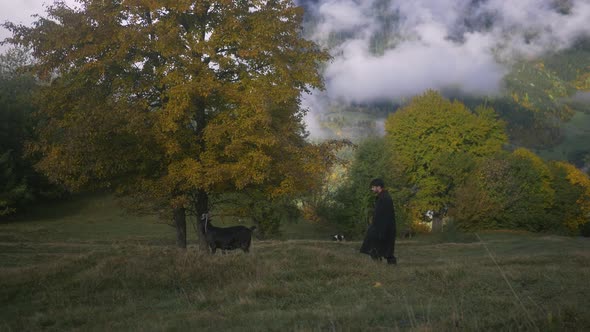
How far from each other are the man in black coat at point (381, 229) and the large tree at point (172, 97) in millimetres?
5398

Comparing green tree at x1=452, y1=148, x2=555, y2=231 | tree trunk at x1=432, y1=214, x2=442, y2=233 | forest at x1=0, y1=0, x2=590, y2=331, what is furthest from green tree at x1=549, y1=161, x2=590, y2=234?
forest at x1=0, y1=0, x2=590, y2=331

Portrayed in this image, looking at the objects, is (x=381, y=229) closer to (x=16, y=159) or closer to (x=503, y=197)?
(x=503, y=197)

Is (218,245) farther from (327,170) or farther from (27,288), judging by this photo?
(27,288)

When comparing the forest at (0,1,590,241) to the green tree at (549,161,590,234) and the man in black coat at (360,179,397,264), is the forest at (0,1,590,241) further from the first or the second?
the green tree at (549,161,590,234)

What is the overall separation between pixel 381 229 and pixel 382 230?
0.11ft

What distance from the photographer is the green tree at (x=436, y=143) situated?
49.8 m

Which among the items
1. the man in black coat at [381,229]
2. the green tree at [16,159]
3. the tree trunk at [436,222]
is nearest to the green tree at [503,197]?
the tree trunk at [436,222]

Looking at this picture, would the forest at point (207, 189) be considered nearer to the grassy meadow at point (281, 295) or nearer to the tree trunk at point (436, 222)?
the grassy meadow at point (281, 295)

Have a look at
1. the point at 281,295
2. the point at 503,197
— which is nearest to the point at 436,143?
the point at 503,197

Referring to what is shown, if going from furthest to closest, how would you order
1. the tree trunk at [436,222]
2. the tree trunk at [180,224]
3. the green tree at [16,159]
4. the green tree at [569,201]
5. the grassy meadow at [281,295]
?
the green tree at [569,201]
the tree trunk at [436,222]
the green tree at [16,159]
the tree trunk at [180,224]
the grassy meadow at [281,295]

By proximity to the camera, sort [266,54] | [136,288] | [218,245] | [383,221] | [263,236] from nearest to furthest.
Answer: [136,288]
[383,221]
[218,245]
[266,54]
[263,236]

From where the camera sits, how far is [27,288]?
10.3m

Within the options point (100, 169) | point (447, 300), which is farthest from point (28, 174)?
point (447, 300)

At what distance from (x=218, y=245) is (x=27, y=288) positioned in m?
6.46
